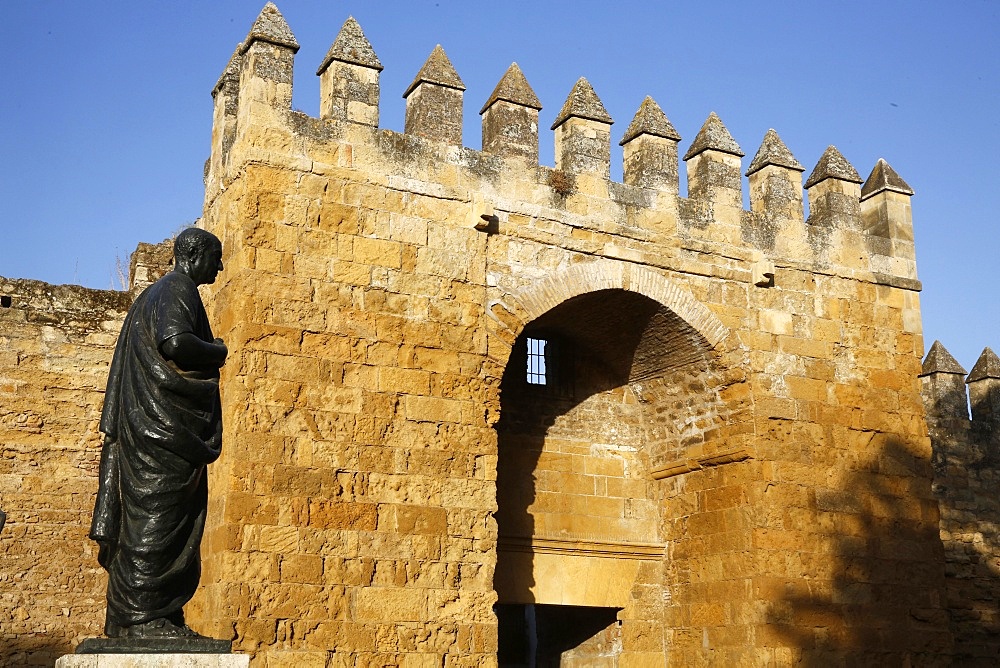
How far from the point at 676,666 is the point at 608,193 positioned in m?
4.11

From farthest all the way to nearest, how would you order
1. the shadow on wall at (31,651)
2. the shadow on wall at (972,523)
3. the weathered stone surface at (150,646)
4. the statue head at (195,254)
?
the shadow on wall at (972,523) < the shadow on wall at (31,651) < the statue head at (195,254) < the weathered stone surface at (150,646)

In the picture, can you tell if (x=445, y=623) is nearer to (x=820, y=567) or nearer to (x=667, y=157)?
(x=820, y=567)

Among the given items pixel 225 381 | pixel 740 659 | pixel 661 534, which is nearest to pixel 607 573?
pixel 661 534

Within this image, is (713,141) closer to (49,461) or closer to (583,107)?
(583,107)

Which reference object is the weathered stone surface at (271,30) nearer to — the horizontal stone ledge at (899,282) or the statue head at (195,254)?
the statue head at (195,254)

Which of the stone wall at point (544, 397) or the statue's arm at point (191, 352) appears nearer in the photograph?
the statue's arm at point (191, 352)

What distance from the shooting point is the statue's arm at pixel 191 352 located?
5156 millimetres

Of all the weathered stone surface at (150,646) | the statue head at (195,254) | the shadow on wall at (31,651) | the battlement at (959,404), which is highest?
the battlement at (959,404)

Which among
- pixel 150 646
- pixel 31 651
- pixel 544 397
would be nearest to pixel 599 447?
pixel 544 397

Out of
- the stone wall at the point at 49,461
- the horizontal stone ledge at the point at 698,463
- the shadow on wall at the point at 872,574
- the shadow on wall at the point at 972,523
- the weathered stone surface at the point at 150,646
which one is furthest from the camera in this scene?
the shadow on wall at the point at 972,523

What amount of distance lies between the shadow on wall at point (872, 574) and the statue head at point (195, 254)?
613 centimetres

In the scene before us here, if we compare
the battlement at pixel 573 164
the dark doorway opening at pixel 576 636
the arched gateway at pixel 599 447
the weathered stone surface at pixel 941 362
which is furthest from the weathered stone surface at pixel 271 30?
the weathered stone surface at pixel 941 362

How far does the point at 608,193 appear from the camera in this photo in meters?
10.3

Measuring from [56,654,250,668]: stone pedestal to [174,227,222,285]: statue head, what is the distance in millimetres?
1634
